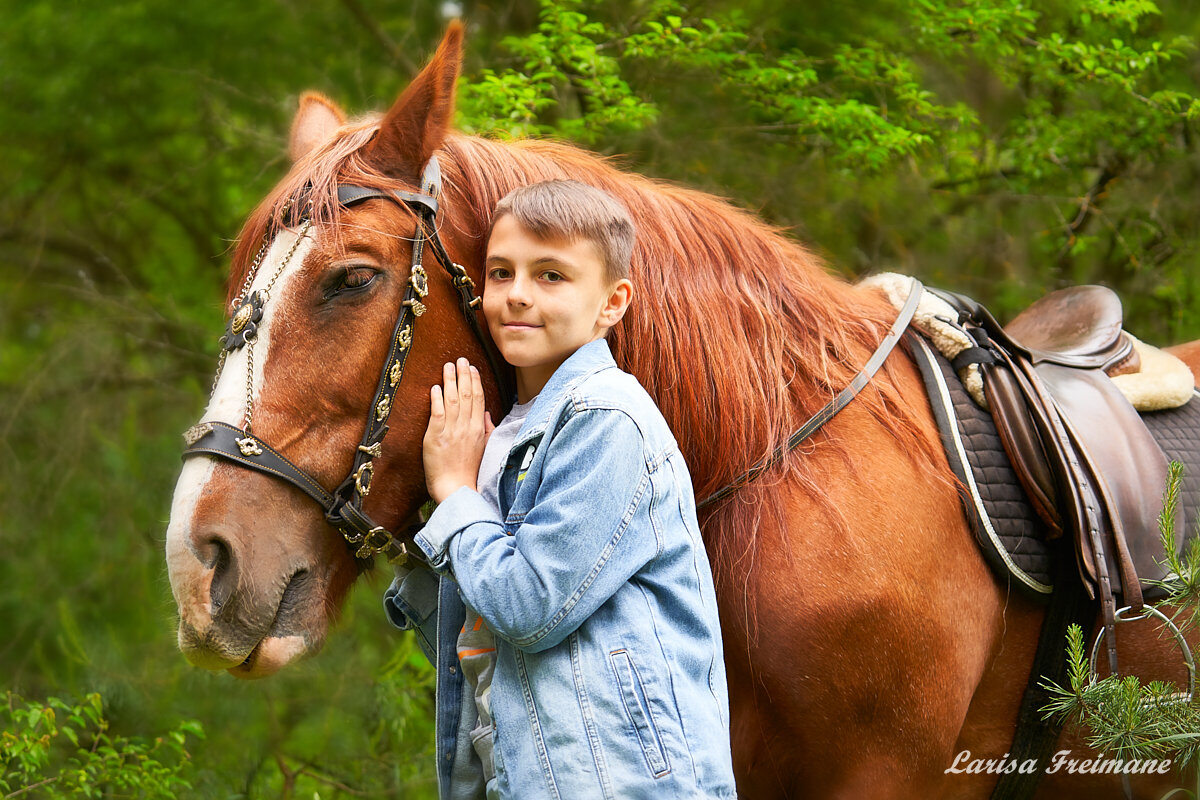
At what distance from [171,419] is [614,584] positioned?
523cm

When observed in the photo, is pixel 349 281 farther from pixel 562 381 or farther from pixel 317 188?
pixel 562 381

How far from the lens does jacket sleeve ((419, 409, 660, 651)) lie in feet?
5.22

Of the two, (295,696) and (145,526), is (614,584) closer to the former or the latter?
(295,696)

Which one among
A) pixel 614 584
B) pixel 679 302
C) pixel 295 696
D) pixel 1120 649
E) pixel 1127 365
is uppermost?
pixel 679 302

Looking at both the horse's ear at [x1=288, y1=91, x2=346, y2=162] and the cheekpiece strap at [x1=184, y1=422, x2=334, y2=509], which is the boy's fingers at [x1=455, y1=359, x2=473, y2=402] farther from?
the horse's ear at [x1=288, y1=91, x2=346, y2=162]

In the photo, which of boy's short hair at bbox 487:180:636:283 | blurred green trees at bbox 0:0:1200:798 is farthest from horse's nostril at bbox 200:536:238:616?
blurred green trees at bbox 0:0:1200:798

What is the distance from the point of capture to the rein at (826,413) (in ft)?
7.05

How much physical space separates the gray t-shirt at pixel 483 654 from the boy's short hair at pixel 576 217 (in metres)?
0.36

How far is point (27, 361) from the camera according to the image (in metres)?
6.88

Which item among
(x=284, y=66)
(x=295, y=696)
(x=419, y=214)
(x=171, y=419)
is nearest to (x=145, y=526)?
(x=171, y=419)

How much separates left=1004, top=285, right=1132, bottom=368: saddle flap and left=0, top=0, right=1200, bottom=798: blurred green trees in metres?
1.27

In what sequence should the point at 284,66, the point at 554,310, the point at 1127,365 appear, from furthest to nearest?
the point at 284,66, the point at 1127,365, the point at 554,310

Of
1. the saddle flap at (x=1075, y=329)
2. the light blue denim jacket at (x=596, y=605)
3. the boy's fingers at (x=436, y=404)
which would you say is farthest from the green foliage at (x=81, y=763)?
the saddle flap at (x=1075, y=329)

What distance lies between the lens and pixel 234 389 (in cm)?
184
